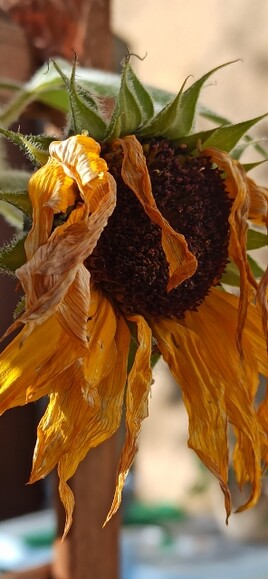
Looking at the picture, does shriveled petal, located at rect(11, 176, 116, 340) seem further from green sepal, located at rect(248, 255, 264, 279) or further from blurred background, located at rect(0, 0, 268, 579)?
blurred background, located at rect(0, 0, 268, 579)

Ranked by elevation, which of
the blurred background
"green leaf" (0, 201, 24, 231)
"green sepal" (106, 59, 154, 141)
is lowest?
the blurred background

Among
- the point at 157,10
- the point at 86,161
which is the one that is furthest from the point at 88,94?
the point at 157,10

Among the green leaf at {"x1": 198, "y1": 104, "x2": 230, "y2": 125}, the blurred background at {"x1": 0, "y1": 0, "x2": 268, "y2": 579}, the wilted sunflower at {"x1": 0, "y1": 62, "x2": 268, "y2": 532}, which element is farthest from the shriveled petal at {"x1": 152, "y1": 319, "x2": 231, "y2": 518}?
the blurred background at {"x1": 0, "y1": 0, "x2": 268, "y2": 579}

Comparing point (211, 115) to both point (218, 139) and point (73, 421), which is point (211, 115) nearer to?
point (218, 139)

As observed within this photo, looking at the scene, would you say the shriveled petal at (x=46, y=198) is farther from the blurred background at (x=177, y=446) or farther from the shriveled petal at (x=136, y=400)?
the blurred background at (x=177, y=446)

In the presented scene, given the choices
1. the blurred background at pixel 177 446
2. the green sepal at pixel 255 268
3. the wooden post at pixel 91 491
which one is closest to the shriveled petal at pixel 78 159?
the green sepal at pixel 255 268

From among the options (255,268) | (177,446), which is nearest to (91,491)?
(255,268)
